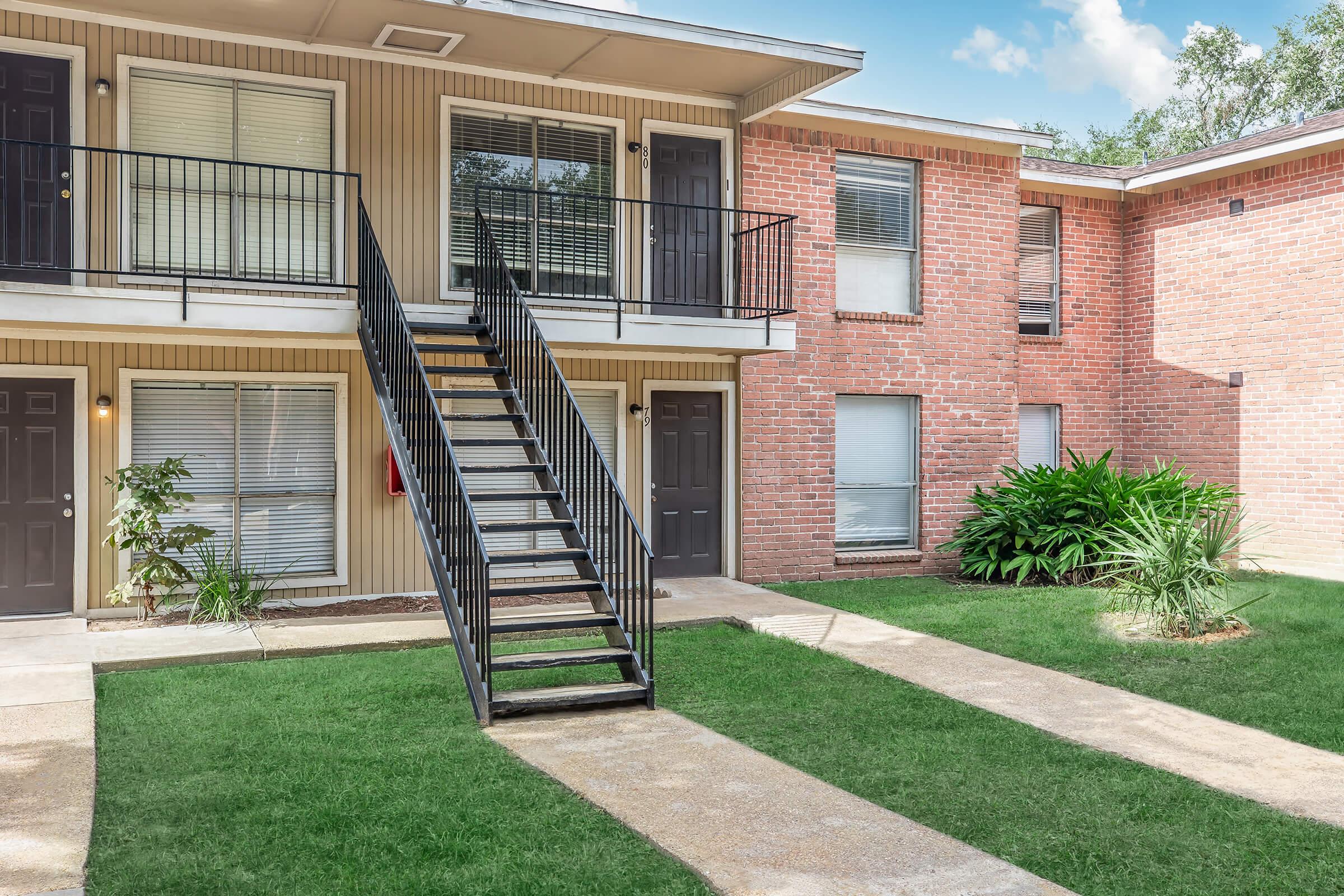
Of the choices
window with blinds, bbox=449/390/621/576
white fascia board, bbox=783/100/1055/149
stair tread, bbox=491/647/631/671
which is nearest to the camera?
stair tread, bbox=491/647/631/671

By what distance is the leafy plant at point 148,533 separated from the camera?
28.1 ft

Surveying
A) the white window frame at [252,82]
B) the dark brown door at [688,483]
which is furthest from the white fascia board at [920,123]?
the white window frame at [252,82]

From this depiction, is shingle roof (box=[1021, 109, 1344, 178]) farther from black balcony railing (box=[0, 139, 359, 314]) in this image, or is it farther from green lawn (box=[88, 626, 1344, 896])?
green lawn (box=[88, 626, 1344, 896])

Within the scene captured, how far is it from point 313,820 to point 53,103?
6.81 m

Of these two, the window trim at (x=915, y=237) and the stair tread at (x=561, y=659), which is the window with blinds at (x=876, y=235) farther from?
the stair tread at (x=561, y=659)

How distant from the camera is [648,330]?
979 cm

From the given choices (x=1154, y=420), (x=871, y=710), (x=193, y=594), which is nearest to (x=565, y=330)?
(x=193, y=594)

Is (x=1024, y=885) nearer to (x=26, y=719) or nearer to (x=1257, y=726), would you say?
(x=1257, y=726)

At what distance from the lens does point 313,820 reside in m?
4.45

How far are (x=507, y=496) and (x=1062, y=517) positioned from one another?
6.60 m

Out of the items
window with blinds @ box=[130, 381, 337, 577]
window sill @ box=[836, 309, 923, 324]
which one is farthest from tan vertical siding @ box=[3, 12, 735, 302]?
window sill @ box=[836, 309, 923, 324]

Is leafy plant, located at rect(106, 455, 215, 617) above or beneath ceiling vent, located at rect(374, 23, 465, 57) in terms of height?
beneath

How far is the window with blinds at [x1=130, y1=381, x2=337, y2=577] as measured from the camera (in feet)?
30.2

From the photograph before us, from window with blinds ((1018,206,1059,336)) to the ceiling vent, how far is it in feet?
24.7
